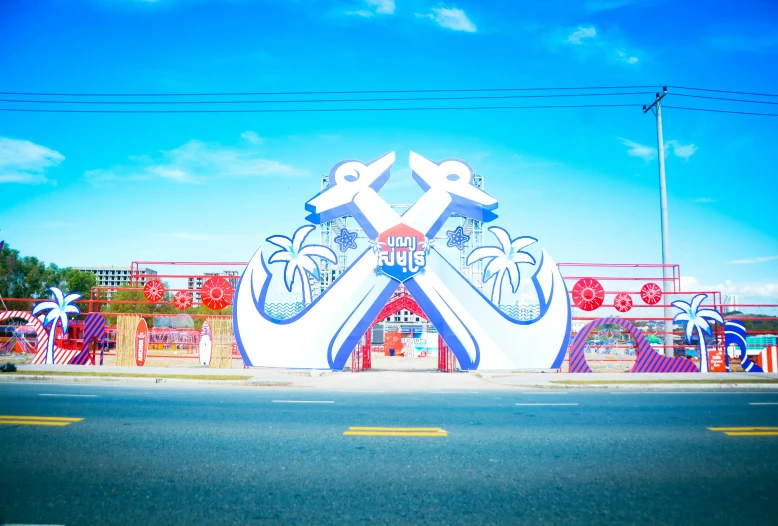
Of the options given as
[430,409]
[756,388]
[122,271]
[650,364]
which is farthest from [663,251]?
[122,271]

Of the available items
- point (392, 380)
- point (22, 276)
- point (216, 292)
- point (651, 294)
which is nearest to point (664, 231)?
point (651, 294)

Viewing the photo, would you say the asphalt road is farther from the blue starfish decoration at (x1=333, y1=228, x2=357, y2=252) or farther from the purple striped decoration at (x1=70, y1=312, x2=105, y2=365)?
the purple striped decoration at (x1=70, y1=312, x2=105, y2=365)

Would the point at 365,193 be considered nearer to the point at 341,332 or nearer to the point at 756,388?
the point at 341,332

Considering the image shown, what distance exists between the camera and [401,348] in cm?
3881

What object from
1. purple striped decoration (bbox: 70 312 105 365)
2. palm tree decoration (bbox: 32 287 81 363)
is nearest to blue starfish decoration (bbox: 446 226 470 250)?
purple striped decoration (bbox: 70 312 105 365)

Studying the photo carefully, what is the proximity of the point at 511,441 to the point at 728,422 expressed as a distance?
4212 mm

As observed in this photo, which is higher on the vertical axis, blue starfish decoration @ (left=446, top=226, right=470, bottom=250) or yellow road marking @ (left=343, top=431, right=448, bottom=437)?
blue starfish decoration @ (left=446, top=226, right=470, bottom=250)

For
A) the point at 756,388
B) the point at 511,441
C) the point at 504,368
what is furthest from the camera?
the point at 504,368

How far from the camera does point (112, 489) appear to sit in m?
4.89

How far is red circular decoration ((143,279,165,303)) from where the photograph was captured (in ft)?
64.9

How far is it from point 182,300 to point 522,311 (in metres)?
13.3

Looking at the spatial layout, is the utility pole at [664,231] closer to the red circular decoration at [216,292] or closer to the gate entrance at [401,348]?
the gate entrance at [401,348]

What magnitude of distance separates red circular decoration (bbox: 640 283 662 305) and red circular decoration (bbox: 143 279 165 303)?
62.9 ft

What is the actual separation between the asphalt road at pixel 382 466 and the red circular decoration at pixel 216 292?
9.61 metres
